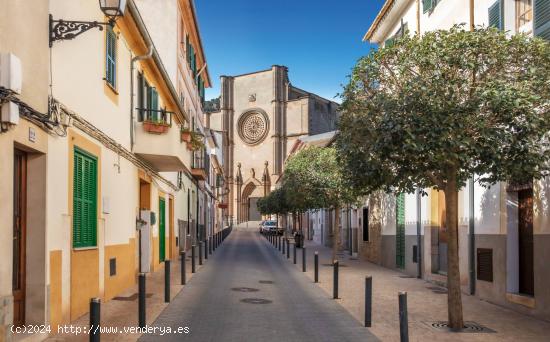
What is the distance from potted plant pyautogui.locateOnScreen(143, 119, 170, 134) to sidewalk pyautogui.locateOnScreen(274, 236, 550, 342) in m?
5.69

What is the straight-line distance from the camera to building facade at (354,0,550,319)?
35.6ft

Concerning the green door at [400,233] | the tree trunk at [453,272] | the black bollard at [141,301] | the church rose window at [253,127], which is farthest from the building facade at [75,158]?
the church rose window at [253,127]

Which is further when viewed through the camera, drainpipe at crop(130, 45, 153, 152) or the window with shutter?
drainpipe at crop(130, 45, 153, 152)

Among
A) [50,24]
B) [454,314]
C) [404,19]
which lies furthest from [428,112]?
[404,19]

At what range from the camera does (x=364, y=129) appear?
A: 9727mm

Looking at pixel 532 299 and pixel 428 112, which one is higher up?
pixel 428 112

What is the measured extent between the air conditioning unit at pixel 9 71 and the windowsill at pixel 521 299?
9.12 m

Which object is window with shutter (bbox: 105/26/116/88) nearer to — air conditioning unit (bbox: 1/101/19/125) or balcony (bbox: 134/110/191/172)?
balcony (bbox: 134/110/191/172)

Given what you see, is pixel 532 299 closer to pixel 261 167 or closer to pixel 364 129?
pixel 364 129

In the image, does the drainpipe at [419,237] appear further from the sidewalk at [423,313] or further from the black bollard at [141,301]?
the black bollard at [141,301]

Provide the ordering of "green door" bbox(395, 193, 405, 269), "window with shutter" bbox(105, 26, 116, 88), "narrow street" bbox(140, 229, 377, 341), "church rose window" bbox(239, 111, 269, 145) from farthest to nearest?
"church rose window" bbox(239, 111, 269, 145) < "green door" bbox(395, 193, 405, 269) < "window with shutter" bbox(105, 26, 116, 88) < "narrow street" bbox(140, 229, 377, 341)

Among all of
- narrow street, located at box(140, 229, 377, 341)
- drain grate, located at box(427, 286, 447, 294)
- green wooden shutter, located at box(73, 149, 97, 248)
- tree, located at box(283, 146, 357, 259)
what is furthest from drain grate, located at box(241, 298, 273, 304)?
tree, located at box(283, 146, 357, 259)

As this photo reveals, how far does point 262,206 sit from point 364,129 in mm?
52672

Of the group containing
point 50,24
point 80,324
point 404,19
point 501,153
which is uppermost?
point 404,19
